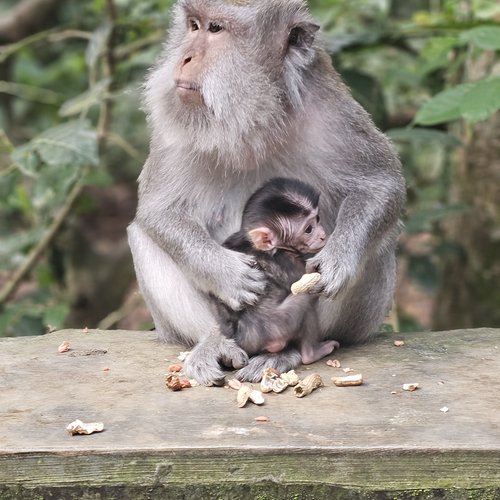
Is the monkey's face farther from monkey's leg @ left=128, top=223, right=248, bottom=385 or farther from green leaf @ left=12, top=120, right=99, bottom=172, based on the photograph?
green leaf @ left=12, top=120, right=99, bottom=172

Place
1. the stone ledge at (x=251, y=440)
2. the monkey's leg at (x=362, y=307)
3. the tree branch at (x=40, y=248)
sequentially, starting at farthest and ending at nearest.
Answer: the tree branch at (x=40, y=248) < the monkey's leg at (x=362, y=307) < the stone ledge at (x=251, y=440)

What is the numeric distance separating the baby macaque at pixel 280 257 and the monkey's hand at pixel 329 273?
A: 80mm

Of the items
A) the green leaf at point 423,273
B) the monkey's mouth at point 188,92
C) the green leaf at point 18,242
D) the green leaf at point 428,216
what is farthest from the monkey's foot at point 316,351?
the green leaf at point 18,242

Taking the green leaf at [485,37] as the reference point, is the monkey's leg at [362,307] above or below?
below

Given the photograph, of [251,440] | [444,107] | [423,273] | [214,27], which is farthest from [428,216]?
[251,440]

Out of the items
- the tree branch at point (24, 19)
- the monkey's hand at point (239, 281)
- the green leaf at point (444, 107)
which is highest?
the tree branch at point (24, 19)

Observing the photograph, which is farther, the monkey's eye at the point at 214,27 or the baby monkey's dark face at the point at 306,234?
the monkey's eye at the point at 214,27

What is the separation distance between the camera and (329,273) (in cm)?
430

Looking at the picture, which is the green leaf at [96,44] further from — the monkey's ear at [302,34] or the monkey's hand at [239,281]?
the monkey's hand at [239,281]

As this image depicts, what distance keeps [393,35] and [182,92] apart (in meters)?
→ 3.14

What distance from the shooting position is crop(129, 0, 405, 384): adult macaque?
14.3 feet

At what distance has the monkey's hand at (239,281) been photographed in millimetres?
4324

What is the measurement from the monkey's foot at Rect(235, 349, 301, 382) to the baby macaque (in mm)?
35

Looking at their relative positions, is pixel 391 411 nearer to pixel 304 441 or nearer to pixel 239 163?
pixel 304 441
